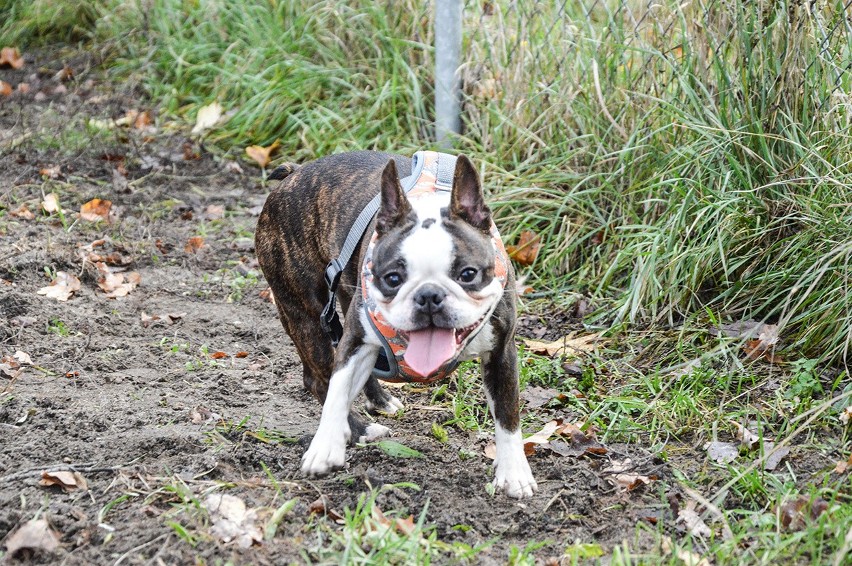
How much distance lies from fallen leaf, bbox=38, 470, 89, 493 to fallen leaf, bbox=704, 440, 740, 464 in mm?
2239

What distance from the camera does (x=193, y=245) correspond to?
643 cm

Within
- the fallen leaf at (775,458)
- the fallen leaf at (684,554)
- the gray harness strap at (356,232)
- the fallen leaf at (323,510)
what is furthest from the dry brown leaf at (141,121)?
the fallen leaf at (684,554)

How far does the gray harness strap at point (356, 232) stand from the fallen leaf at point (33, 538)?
55.3 inches

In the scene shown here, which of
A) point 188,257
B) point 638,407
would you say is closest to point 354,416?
point 638,407

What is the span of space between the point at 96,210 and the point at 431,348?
3.91 m

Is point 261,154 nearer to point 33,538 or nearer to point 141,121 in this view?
point 141,121

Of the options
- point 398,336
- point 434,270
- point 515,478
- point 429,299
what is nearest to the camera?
point 429,299

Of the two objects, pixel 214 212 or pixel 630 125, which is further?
pixel 214 212

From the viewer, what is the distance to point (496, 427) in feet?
12.5

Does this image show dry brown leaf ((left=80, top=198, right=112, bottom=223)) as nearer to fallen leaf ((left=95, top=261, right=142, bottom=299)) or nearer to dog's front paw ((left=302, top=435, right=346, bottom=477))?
fallen leaf ((left=95, top=261, right=142, bottom=299))

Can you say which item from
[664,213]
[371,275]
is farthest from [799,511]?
[664,213]

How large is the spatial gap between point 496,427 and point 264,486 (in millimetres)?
874

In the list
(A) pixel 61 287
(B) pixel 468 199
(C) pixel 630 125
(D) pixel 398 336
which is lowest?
(A) pixel 61 287

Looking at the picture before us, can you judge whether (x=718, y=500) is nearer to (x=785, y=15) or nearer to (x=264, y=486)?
(x=264, y=486)
